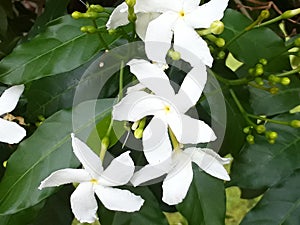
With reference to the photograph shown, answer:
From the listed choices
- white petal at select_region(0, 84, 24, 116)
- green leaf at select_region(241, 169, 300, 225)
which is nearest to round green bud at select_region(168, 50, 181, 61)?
white petal at select_region(0, 84, 24, 116)

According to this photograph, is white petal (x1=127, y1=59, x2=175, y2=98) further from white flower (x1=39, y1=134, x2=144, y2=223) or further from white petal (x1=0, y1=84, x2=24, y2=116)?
white petal (x1=0, y1=84, x2=24, y2=116)

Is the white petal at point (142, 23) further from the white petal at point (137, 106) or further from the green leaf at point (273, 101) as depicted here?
the green leaf at point (273, 101)

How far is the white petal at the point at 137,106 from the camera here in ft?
2.13

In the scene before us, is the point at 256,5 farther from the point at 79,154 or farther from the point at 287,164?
the point at 79,154

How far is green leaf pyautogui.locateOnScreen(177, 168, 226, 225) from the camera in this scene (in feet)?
2.64

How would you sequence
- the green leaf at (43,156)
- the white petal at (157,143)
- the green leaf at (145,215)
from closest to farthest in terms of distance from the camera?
the white petal at (157,143)
the green leaf at (43,156)
the green leaf at (145,215)

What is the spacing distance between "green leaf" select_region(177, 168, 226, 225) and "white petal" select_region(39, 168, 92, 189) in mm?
180

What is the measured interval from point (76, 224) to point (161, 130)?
1.75 metres

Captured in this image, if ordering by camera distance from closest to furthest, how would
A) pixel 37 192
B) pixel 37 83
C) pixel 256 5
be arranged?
pixel 37 192 < pixel 37 83 < pixel 256 5

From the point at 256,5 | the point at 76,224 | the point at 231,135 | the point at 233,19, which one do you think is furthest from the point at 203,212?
the point at 76,224

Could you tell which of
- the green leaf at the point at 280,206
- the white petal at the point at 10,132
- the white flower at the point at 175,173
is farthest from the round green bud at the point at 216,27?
the green leaf at the point at 280,206

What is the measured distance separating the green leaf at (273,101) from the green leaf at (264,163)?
Result: 43mm

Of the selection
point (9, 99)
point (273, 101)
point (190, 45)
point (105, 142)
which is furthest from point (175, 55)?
point (273, 101)

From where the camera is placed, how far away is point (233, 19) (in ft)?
2.78
